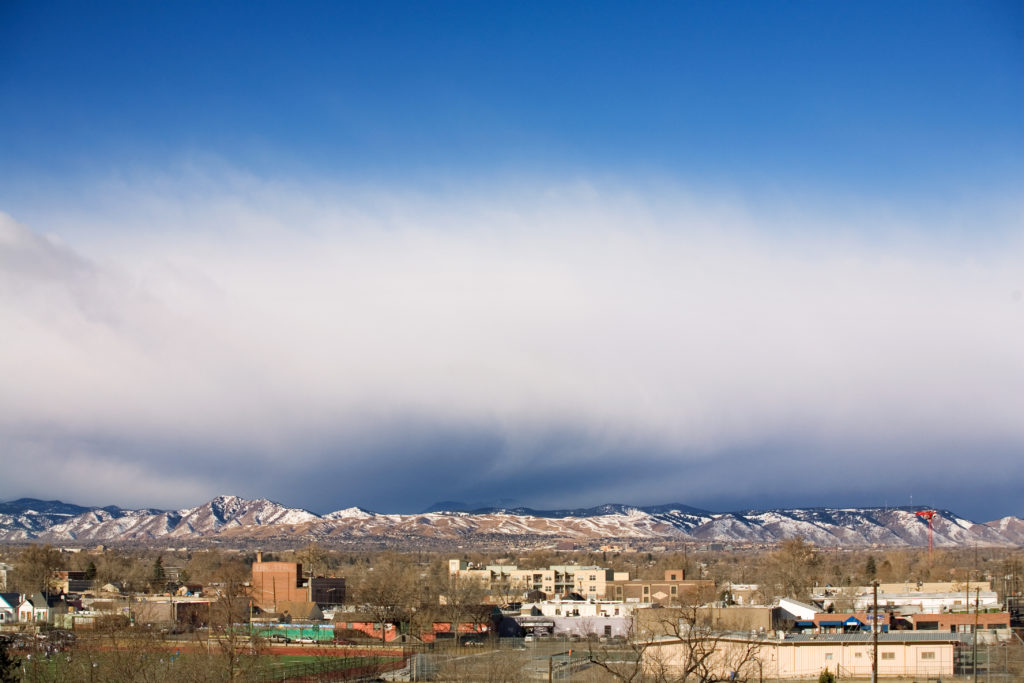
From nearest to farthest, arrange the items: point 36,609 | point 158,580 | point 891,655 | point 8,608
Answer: point 891,655 → point 36,609 → point 8,608 → point 158,580

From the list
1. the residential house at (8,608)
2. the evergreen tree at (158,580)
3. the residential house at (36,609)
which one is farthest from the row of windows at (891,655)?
the evergreen tree at (158,580)

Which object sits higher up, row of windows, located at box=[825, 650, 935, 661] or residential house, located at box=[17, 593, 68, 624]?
row of windows, located at box=[825, 650, 935, 661]

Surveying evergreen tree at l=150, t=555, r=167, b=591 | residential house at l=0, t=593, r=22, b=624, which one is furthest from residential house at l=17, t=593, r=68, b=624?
evergreen tree at l=150, t=555, r=167, b=591

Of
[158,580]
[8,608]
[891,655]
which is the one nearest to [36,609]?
[8,608]

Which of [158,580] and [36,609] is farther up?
[36,609]

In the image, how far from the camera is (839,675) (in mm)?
59344

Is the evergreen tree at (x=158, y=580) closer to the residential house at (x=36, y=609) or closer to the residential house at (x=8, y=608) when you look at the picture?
the residential house at (x=8, y=608)

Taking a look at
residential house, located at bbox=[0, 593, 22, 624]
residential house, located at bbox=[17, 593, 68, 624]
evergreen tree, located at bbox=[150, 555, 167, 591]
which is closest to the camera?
residential house, located at bbox=[17, 593, 68, 624]

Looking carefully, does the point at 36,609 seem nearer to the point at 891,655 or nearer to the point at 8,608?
the point at 8,608

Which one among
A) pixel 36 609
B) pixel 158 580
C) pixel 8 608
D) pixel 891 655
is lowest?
pixel 158 580

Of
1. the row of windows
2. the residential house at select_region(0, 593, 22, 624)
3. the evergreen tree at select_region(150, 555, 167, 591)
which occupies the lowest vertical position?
the evergreen tree at select_region(150, 555, 167, 591)

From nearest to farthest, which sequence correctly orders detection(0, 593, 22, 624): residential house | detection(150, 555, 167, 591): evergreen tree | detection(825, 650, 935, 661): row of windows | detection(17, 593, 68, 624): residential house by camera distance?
detection(825, 650, 935, 661): row of windows < detection(17, 593, 68, 624): residential house < detection(0, 593, 22, 624): residential house < detection(150, 555, 167, 591): evergreen tree

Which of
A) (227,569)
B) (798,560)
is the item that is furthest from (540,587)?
(227,569)

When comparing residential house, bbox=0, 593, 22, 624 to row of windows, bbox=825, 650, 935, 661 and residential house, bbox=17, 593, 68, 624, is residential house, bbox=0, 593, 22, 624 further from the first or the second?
row of windows, bbox=825, 650, 935, 661
